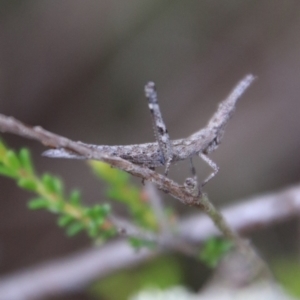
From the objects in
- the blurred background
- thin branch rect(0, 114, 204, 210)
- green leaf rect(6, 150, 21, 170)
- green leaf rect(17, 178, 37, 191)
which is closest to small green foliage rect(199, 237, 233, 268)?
thin branch rect(0, 114, 204, 210)

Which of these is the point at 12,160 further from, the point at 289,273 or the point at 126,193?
the point at 289,273

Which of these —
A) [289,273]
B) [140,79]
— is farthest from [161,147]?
[140,79]

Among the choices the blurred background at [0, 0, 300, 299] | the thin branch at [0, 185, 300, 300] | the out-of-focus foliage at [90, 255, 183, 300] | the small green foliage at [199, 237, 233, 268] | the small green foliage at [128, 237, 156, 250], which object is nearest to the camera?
the small green foliage at [128, 237, 156, 250]

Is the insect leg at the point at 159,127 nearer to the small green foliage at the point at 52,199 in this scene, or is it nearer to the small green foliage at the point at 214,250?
the small green foliage at the point at 52,199

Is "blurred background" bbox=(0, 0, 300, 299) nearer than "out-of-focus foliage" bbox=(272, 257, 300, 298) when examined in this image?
No

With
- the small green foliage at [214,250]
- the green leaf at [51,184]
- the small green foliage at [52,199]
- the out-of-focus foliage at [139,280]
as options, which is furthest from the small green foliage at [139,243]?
the out-of-focus foliage at [139,280]

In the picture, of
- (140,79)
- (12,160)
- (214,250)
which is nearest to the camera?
(12,160)

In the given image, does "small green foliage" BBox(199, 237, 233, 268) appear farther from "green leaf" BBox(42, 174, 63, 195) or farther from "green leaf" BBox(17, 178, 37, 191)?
"green leaf" BBox(17, 178, 37, 191)
